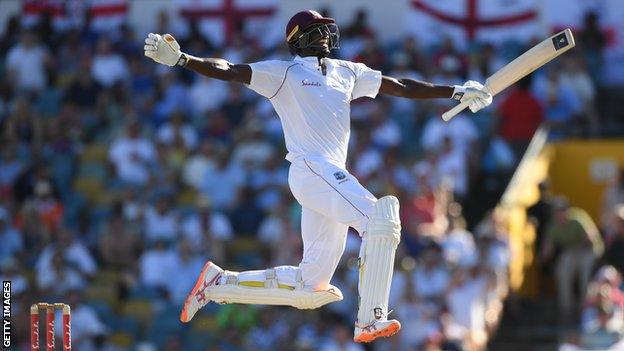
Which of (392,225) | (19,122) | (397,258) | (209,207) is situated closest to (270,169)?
(209,207)

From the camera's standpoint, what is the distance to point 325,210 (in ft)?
34.7

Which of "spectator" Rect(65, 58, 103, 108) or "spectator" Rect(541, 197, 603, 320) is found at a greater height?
"spectator" Rect(65, 58, 103, 108)

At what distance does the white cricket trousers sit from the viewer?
34.3ft

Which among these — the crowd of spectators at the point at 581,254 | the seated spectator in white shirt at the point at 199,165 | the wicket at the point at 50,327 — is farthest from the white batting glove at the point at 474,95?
the seated spectator in white shirt at the point at 199,165

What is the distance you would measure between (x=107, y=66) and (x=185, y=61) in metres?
10.6

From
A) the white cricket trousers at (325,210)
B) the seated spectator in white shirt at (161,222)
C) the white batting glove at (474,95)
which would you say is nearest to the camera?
the white cricket trousers at (325,210)

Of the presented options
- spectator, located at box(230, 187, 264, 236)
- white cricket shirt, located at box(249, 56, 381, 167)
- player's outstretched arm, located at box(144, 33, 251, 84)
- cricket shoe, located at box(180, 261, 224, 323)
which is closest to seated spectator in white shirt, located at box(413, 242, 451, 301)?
spectator, located at box(230, 187, 264, 236)

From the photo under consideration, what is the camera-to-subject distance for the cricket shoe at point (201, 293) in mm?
11078

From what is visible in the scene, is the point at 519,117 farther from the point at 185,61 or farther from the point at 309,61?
the point at 185,61

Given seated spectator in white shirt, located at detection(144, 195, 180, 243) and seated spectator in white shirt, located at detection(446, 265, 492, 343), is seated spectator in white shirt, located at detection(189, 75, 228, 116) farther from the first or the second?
seated spectator in white shirt, located at detection(446, 265, 492, 343)

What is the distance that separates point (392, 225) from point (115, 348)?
6.93m

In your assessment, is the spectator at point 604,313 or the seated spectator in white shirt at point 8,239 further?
the seated spectator in white shirt at point 8,239

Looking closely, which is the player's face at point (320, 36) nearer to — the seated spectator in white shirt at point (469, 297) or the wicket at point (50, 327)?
the wicket at point (50, 327)

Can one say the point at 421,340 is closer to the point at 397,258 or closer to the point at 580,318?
the point at 397,258
